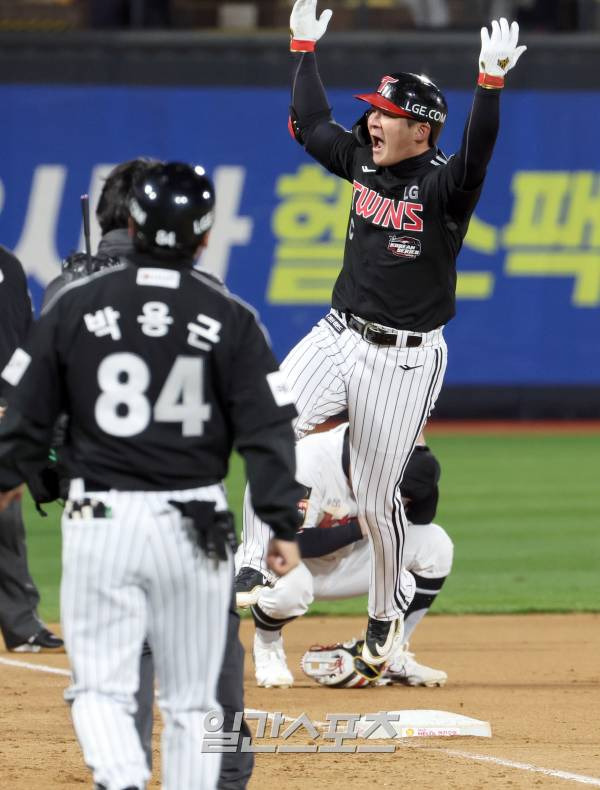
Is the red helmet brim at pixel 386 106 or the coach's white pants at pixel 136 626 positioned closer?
the coach's white pants at pixel 136 626

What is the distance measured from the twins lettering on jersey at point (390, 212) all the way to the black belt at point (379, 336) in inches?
16.7

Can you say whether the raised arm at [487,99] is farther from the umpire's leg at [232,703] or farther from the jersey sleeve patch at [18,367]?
the jersey sleeve patch at [18,367]

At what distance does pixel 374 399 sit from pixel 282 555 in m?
2.35

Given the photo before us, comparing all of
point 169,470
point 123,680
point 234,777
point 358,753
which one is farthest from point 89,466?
point 358,753

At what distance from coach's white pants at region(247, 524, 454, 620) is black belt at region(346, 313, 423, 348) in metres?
1.04

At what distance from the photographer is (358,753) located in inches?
225

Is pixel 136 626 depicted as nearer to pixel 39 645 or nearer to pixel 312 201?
pixel 39 645

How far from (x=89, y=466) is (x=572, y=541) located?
7.31 metres

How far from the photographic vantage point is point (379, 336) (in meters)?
6.42

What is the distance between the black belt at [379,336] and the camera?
21.0 ft

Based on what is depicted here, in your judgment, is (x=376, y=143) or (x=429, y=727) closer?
(x=429, y=727)

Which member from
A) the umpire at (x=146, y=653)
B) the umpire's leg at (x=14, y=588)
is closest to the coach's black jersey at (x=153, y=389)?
the umpire at (x=146, y=653)

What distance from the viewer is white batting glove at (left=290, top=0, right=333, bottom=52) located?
6750 mm

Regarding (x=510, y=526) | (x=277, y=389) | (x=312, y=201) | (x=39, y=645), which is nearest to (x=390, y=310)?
(x=277, y=389)
